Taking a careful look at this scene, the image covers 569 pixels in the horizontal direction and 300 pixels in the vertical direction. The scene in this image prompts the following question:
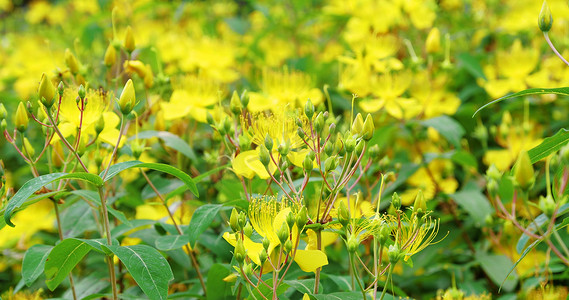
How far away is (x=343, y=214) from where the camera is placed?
85 centimetres

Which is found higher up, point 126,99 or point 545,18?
point 545,18

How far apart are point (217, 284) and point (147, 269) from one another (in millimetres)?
216

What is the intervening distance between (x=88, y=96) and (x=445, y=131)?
2.96ft

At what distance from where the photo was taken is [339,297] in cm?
91

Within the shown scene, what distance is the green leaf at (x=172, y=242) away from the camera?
1.04 meters

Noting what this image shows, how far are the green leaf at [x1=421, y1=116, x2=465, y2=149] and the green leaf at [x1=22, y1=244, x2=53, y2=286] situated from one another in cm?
100

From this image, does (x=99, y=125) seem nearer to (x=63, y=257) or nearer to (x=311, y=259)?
(x=63, y=257)

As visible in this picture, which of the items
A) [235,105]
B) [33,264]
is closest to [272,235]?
[235,105]

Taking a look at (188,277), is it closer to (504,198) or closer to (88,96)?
(88,96)

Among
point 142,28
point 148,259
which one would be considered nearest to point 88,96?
point 148,259

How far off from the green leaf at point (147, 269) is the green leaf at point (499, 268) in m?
0.83

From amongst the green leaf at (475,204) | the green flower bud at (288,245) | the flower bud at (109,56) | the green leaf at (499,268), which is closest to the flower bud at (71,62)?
the flower bud at (109,56)

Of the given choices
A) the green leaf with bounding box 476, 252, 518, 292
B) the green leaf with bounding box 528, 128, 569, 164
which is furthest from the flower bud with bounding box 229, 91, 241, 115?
the green leaf with bounding box 476, 252, 518, 292

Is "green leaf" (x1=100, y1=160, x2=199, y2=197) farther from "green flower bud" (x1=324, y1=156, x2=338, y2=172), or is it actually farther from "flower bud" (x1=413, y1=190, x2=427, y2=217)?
"flower bud" (x1=413, y1=190, x2=427, y2=217)
